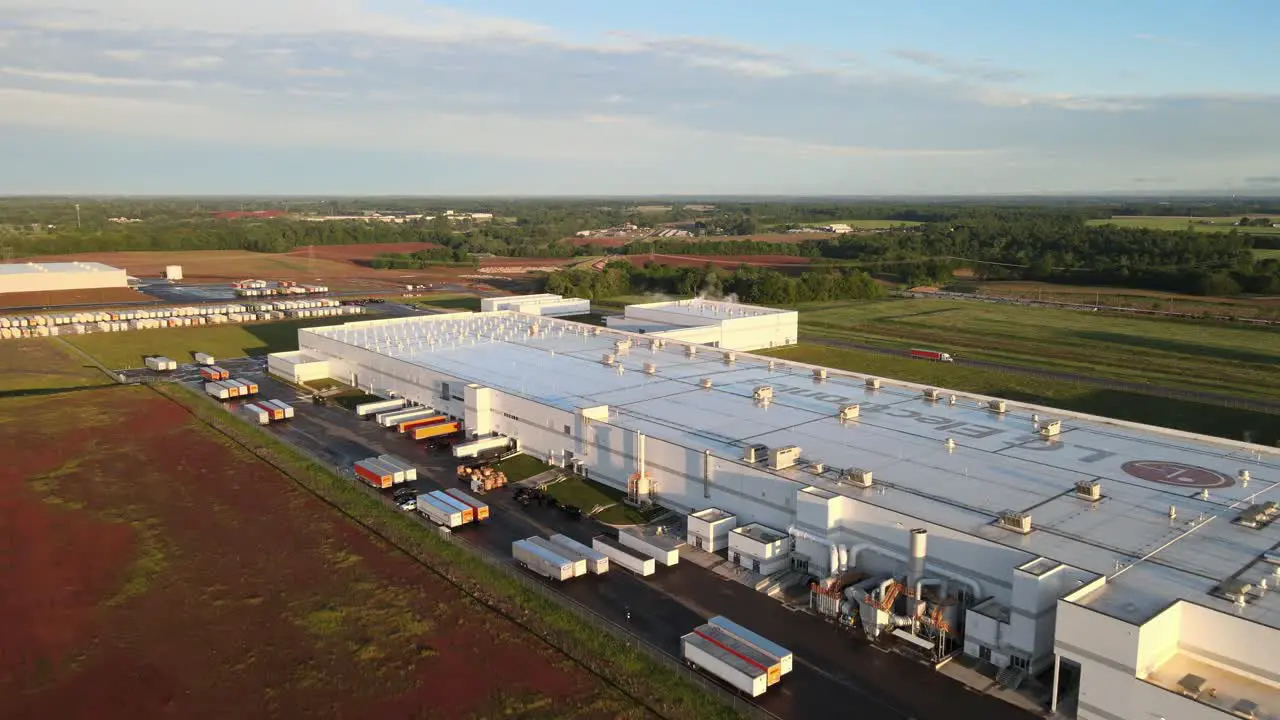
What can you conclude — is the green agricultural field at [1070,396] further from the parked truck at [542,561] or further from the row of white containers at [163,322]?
the row of white containers at [163,322]

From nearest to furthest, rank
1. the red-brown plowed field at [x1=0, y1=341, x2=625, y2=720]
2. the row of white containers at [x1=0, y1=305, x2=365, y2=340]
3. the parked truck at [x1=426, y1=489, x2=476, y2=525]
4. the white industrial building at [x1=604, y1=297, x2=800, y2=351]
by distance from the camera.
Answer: the red-brown plowed field at [x1=0, y1=341, x2=625, y2=720] < the parked truck at [x1=426, y1=489, x2=476, y2=525] < the white industrial building at [x1=604, y1=297, x2=800, y2=351] < the row of white containers at [x1=0, y1=305, x2=365, y2=340]

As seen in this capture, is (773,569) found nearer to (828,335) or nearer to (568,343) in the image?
(568,343)

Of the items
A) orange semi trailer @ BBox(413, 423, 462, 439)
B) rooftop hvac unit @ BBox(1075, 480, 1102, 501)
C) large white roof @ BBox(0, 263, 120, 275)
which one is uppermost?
large white roof @ BBox(0, 263, 120, 275)

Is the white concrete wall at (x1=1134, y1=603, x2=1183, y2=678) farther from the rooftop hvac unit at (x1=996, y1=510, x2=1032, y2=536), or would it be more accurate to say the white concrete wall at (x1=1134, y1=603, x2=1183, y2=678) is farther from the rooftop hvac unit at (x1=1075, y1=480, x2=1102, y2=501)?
the rooftop hvac unit at (x1=1075, y1=480, x2=1102, y2=501)

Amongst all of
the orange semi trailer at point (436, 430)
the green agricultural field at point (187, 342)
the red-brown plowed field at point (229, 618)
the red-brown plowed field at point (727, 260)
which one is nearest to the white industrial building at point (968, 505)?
the orange semi trailer at point (436, 430)

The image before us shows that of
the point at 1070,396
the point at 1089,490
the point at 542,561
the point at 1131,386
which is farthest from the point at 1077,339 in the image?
the point at 542,561

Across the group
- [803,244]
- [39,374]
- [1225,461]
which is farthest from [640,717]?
[803,244]

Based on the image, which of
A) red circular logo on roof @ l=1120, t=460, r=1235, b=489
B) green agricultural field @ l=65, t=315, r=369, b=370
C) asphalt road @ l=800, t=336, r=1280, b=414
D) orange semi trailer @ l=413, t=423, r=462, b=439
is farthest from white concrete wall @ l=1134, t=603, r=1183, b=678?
green agricultural field @ l=65, t=315, r=369, b=370

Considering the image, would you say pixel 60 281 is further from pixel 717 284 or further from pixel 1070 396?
pixel 1070 396
